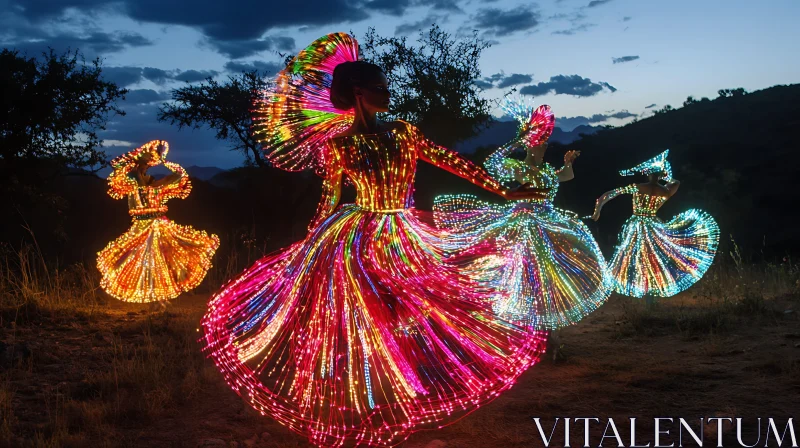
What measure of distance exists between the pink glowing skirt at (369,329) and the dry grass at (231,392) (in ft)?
1.06

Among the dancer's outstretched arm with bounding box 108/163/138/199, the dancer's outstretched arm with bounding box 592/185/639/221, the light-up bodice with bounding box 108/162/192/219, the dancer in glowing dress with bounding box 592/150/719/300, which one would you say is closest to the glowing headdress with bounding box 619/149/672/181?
the dancer in glowing dress with bounding box 592/150/719/300

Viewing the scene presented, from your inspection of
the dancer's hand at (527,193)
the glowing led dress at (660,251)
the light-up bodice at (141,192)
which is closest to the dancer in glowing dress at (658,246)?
the glowing led dress at (660,251)

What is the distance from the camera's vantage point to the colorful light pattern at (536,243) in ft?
17.9

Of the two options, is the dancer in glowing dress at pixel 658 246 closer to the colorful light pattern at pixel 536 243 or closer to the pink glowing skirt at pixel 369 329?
the colorful light pattern at pixel 536 243

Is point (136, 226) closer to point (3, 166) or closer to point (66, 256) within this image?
point (3, 166)

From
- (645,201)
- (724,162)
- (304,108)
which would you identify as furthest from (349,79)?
(724,162)

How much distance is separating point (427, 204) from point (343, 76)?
560 inches

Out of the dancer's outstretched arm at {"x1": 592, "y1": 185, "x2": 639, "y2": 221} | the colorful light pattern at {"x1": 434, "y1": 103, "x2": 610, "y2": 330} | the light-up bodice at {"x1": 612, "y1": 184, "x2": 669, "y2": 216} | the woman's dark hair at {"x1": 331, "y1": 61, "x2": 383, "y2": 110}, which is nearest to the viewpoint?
the woman's dark hair at {"x1": 331, "y1": 61, "x2": 383, "y2": 110}

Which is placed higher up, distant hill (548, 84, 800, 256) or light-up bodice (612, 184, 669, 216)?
distant hill (548, 84, 800, 256)

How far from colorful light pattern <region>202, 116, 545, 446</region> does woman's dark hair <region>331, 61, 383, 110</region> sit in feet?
0.82

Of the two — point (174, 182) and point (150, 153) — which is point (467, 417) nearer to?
point (174, 182)

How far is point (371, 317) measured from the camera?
3.30 meters

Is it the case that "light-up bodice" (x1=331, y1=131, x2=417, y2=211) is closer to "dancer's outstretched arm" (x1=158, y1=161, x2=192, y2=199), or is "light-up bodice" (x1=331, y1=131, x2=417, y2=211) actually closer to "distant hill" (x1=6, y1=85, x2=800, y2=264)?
"dancer's outstretched arm" (x1=158, y1=161, x2=192, y2=199)

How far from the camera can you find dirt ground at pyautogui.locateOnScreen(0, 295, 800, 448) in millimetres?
3619
